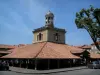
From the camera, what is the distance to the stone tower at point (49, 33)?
153ft

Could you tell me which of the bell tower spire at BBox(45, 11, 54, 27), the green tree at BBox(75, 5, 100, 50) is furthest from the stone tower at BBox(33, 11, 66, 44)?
the green tree at BBox(75, 5, 100, 50)

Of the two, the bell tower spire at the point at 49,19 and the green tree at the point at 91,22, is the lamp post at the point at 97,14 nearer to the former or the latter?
the green tree at the point at 91,22

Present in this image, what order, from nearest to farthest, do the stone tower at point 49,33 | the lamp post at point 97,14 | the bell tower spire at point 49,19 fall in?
the lamp post at point 97,14
the stone tower at point 49,33
the bell tower spire at point 49,19

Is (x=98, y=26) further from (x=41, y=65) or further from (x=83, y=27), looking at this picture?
(x=41, y=65)

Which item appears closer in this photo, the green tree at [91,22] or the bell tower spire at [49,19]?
the green tree at [91,22]

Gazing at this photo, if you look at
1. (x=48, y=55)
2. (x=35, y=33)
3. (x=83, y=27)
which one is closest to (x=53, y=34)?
(x=35, y=33)

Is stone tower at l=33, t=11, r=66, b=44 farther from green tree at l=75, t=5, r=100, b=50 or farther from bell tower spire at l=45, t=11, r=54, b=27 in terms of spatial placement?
green tree at l=75, t=5, r=100, b=50

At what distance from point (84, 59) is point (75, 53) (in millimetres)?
5365

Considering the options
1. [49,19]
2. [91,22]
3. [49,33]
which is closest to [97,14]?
[91,22]

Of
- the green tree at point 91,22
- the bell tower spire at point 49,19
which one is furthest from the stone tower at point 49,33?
the green tree at point 91,22

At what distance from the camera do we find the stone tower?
46.6 meters

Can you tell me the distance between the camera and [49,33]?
46.7 meters

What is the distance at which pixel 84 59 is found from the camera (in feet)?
152

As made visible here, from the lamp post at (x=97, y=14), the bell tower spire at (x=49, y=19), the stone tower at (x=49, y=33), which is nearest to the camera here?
the lamp post at (x=97, y=14)
